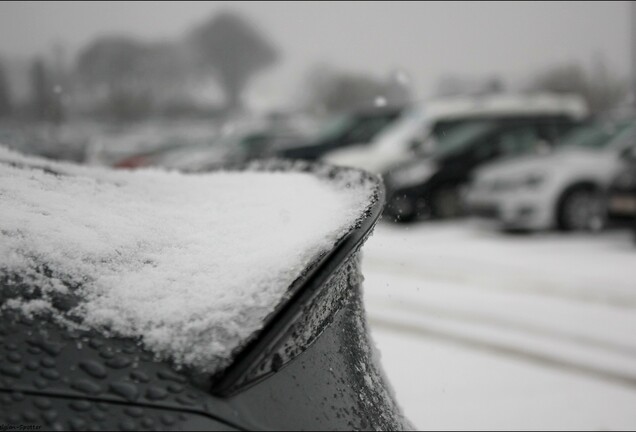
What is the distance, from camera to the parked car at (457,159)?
32.3 ft

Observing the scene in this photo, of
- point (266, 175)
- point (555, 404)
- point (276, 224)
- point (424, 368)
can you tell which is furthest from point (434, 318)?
point (276, 224)

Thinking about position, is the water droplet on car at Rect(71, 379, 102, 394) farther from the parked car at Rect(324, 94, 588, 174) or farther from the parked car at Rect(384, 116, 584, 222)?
the parked car at Rect(324, 94, 588, 174)

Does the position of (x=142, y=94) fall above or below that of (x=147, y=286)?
below

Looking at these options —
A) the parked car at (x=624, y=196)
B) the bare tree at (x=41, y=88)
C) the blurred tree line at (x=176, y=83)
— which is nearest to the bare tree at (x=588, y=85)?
the blurred tree line at (x=176, y=83)

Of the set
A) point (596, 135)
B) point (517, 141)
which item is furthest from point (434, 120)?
point (596, 135)

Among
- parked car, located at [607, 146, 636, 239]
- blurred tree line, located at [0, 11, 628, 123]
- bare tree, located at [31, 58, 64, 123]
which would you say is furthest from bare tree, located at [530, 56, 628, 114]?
bare tree, located at [31, 58, 64, 123]

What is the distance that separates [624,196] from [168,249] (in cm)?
761

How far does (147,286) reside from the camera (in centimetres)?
109

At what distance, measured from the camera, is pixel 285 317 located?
999mm

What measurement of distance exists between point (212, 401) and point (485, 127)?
1011cm

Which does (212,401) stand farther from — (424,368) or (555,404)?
(424,368)

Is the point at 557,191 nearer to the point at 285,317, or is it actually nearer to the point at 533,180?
the point at 533,180

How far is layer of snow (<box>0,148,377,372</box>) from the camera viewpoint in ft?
3.33

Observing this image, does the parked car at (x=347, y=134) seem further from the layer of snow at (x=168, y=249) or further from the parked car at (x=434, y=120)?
the layer of snow at (x=168, y=249)
